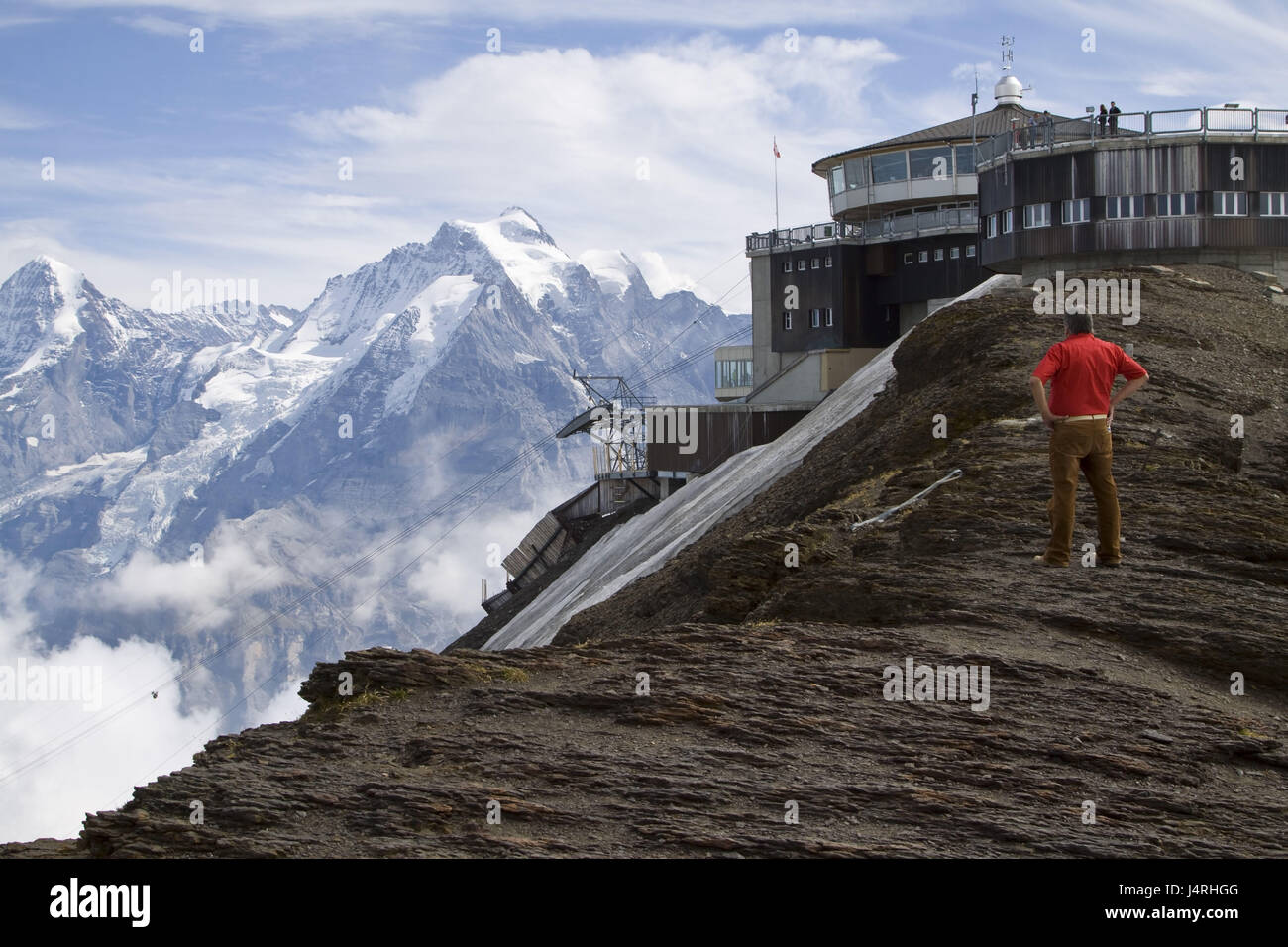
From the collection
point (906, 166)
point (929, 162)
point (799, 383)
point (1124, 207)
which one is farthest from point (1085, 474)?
point (906, 166)

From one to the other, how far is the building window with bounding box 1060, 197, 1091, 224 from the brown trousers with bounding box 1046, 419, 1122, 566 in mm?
30339

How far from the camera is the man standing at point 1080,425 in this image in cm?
1376

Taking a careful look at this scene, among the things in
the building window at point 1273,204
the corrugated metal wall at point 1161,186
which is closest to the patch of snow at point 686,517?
the corrugated metal wall at point 1161,186

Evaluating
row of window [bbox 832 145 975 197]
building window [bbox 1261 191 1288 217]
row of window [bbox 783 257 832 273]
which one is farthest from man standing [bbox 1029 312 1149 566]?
row of window [bbox 783 257 832 273]

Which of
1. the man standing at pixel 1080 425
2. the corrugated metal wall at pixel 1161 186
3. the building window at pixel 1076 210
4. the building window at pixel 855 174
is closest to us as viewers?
the man standing at pixel 1080 425

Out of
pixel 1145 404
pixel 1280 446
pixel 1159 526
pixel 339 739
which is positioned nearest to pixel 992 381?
pixel 1145 404

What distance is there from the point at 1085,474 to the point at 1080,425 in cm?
51

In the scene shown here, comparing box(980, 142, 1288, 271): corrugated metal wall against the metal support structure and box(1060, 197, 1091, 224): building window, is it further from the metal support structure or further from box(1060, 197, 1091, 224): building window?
the metal support structure

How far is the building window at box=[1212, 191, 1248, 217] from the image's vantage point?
40.6 meters

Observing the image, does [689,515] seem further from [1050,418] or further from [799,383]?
[799,383]

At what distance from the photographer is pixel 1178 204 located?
41.0 metres

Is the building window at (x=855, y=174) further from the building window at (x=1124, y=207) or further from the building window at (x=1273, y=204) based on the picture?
the building window at (x=1273, y=204)
